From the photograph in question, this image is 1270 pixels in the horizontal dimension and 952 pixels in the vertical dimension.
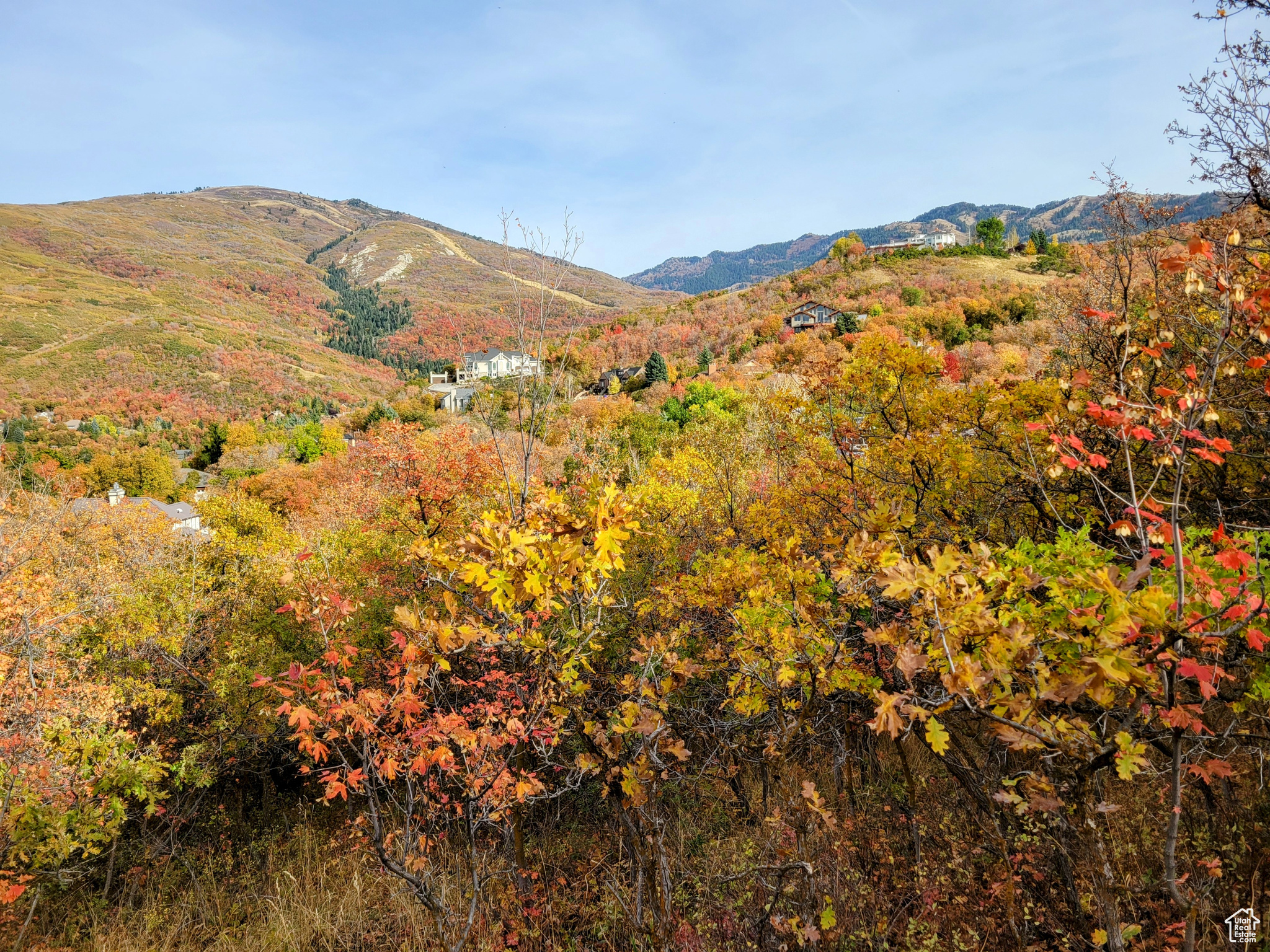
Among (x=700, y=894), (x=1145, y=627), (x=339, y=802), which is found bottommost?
(x=339, y=802)

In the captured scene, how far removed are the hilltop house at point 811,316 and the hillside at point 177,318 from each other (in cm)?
1835

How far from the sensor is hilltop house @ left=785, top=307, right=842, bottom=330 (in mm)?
47031

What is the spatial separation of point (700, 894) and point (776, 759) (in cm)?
169

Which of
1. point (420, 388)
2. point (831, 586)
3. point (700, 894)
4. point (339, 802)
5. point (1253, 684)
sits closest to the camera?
point (1253, 684)

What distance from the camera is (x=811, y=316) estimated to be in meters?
48.2

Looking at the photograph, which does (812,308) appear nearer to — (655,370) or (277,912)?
(655,370)

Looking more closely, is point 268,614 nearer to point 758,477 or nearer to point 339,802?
point 339,802

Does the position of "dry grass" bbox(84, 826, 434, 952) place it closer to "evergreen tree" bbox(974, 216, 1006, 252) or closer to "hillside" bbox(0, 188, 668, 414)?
"hillside" bbox(0, 188, 668, 414)

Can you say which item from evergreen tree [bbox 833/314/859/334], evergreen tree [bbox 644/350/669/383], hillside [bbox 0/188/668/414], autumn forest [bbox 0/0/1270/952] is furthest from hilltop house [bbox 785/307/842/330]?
autumn forest [bbox 0/0/1270/952]

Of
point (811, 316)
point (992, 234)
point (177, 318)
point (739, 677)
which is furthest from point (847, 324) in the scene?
point (177, 318)

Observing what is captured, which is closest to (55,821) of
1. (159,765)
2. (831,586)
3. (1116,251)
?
(159,765)

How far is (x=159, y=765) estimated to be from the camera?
22.6 feet

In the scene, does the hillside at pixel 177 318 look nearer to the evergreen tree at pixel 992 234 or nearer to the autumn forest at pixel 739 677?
the autumn forest at pixel 739 677

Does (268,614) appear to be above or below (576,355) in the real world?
below
